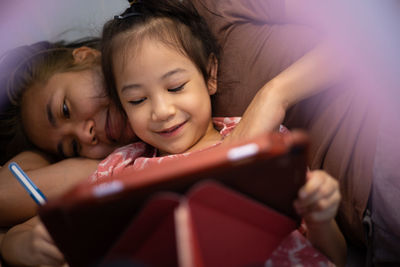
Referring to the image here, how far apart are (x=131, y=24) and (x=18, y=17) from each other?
1.92 ft

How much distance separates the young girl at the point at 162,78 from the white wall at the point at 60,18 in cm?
40

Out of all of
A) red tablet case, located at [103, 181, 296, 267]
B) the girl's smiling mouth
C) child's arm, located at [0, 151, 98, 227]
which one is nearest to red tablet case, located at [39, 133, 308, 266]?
red tablet case, located at [103, 181, 296, 267]

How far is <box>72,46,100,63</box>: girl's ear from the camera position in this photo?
43.3 inches

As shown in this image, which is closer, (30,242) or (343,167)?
(30,242)

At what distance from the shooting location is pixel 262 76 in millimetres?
942

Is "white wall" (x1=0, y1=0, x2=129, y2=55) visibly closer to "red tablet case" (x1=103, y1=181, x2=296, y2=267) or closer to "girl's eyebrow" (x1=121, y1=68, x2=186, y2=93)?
"girl's eyebrow" (x1=121, y1=68, x2=186, y2=93)

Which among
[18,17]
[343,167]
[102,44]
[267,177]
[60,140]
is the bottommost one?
[343,167]

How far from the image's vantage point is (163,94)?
86cm

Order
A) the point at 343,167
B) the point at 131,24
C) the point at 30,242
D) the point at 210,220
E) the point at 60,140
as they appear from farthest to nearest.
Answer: the point at 60,140, the point at 131,24, the point at 343,167, the point at 30,242, the point at 210,220

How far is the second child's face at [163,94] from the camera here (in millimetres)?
856

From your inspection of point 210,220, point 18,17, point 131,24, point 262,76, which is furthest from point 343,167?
point 18,17

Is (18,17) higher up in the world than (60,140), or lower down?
higher up

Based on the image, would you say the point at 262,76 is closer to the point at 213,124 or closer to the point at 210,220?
the point at 213,124

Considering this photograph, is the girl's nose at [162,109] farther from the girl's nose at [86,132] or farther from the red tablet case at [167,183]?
the red tablet case at [167,183]
